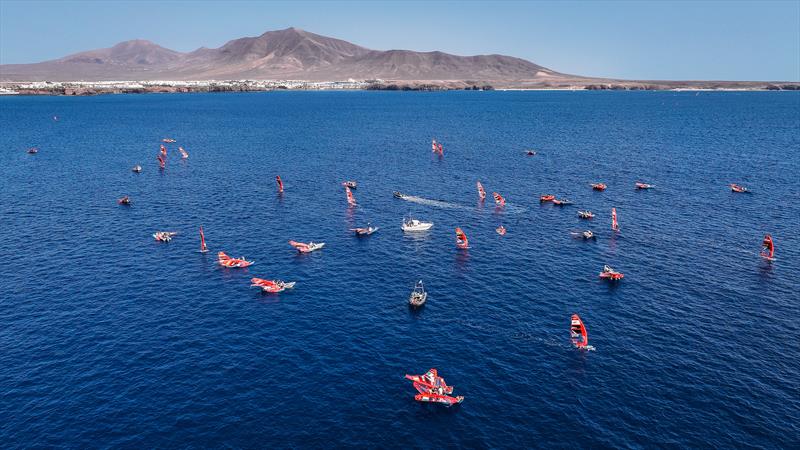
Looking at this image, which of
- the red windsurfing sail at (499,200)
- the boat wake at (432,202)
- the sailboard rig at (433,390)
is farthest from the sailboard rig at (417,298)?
the red windsurfing sail at (499,200)

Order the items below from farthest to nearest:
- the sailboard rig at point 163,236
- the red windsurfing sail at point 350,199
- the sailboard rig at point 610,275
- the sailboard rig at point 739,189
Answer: the sailboard rig at point 739,189 < the red windsurfing sail at point 350,199 < the sailboard rig at point 163,236 < the sailboard rig at point 610,275

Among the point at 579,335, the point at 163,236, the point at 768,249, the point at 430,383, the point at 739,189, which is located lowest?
the point at 430,383

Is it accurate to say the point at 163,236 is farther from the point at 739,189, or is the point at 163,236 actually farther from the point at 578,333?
the point at 739,189

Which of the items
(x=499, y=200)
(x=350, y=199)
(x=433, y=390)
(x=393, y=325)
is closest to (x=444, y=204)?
(x=499, y=200)

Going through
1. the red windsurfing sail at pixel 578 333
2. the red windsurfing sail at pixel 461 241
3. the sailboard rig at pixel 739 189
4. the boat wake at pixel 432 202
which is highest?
the sailboard rig at pixel 739 189

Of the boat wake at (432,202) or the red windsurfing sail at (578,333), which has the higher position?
the boat wake at (432,202)

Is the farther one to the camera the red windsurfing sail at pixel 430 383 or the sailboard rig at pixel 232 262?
the sailboard rig at pixel 232 262

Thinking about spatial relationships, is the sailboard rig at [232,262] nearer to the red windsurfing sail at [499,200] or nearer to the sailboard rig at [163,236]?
the sailboard rig at [163,236]

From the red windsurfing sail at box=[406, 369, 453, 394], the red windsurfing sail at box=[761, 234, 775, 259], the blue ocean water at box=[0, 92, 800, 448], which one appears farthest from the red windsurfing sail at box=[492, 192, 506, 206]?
the red windsurfing sail at box=[406, 369, 453, 394]
